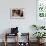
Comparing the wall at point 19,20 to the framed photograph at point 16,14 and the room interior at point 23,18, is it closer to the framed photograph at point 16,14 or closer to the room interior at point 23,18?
the room interior at point 23,18

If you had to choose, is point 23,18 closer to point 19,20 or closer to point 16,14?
point 19,20

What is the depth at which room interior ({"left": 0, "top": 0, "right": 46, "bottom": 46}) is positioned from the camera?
6.84m

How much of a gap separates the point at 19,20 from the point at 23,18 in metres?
0.19

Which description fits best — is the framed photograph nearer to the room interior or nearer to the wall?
the room interior

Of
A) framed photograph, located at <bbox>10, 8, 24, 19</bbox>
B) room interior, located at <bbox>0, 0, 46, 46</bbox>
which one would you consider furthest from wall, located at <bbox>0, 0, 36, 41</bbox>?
framed photograph, located at <bbox>10, 8, 24, 19</bbox>

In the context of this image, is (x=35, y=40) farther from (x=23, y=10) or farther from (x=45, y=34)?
(x=23, y=10)

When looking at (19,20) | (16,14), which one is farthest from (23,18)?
(16,14)

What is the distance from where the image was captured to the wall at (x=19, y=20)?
6.84 m

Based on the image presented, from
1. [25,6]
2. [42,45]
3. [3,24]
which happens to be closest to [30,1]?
[25,6]

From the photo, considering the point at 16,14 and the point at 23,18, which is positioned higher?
the point at 16,14

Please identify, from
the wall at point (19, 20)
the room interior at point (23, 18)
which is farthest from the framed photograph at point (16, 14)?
the wall at point (19, 20)

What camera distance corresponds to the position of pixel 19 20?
6.91m

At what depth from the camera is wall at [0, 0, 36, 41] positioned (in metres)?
6.84

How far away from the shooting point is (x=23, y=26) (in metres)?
6.92
